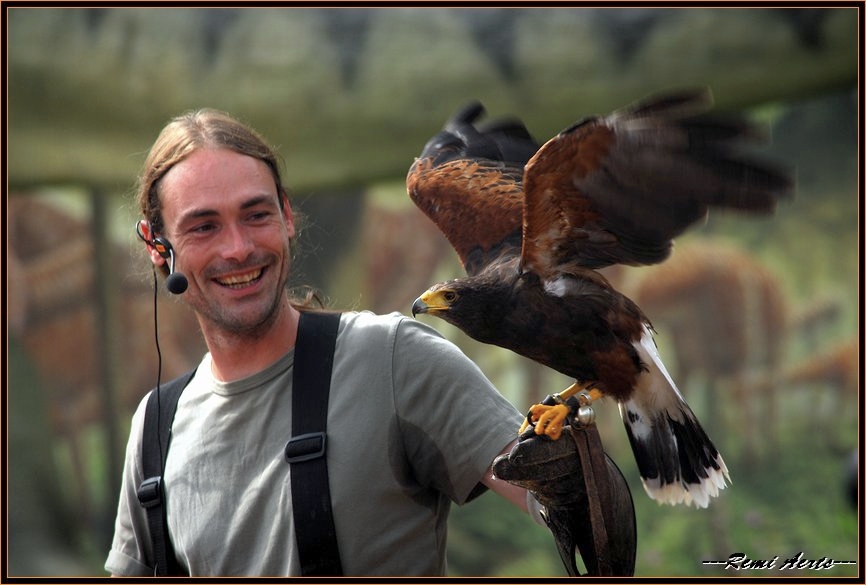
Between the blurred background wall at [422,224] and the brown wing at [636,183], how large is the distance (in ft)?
11.1

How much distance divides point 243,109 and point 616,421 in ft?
9.05

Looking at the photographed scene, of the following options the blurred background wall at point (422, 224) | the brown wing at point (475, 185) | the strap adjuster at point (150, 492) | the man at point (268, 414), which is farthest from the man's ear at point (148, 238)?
the blurred background wall at point (422, 224)

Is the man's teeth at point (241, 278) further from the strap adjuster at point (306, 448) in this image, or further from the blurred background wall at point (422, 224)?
the blurred background wall at point (422, 224)

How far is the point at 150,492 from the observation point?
1.82 meters

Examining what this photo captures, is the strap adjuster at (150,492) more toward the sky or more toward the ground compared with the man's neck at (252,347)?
more toward the ground

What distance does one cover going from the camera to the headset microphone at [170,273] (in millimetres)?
1740

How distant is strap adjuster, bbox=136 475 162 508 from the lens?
5.96 ft

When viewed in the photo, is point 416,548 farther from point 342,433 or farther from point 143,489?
point 143,489

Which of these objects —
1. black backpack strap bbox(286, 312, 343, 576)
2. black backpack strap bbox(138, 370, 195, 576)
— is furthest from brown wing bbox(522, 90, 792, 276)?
black backpack strap bbox(138, 370, 195, 576)

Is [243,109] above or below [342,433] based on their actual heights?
above

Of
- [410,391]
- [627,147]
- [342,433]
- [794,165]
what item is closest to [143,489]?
[342,433]

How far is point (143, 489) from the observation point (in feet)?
5.99

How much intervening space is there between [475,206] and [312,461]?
2.28 feet

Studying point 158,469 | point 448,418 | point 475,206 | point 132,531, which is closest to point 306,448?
point 448,418
